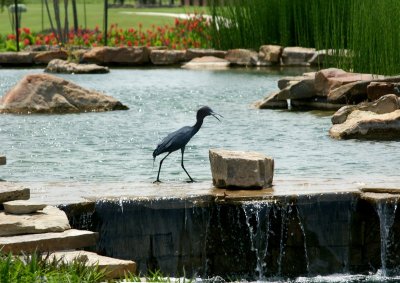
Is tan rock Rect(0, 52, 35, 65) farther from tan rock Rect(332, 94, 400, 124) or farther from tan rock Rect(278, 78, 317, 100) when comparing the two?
tan rock Rect(332, 94, 400, 124)

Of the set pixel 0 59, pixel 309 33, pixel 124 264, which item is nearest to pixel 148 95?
pixel 309 33

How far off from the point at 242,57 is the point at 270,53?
0.63 metres

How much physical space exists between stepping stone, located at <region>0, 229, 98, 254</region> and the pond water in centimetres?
224

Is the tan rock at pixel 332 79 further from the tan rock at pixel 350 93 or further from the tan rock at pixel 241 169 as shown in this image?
the tan rock at pixel 241 169

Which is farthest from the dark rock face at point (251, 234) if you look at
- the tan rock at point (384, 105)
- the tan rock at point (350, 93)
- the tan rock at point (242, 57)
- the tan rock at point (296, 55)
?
the tan rock at point (242, 57)

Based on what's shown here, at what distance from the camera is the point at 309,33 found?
22.2 metres

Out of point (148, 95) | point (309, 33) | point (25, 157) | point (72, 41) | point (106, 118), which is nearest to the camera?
point (25, 157)

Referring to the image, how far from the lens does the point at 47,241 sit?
6559 millimetres

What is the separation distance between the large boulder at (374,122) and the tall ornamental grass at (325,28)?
7.51 ft

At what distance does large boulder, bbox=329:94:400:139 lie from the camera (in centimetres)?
1169

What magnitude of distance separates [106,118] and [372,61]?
371 centimetres

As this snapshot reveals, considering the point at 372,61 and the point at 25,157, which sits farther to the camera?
the point at 372,61

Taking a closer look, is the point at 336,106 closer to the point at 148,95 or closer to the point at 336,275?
the point at 148,95

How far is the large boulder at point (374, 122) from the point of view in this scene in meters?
11.7
